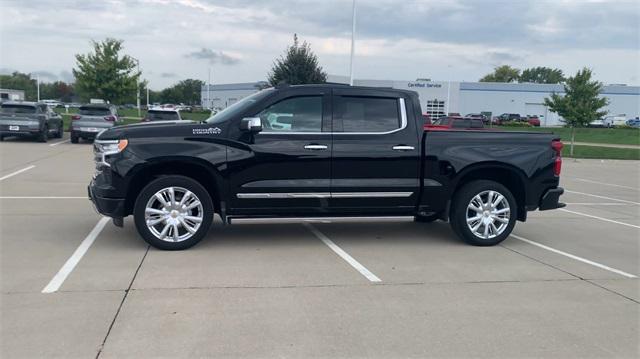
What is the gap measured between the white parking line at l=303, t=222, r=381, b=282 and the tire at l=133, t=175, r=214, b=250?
1.58 metres

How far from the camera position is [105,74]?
31562 millimetres

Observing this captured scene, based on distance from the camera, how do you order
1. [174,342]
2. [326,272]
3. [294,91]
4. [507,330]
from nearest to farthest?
1. [174,342]
2. [507,330]
3. [326,272]
4. [294,91]

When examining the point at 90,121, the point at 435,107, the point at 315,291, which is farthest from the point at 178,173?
the point at 435,107

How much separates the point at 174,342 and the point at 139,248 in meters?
2.85

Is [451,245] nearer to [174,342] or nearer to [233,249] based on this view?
[233,249]

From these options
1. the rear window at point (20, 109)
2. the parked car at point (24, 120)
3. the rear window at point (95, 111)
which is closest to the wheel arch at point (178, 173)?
the parked car at point (24, 120)

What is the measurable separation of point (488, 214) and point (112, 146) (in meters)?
4.68

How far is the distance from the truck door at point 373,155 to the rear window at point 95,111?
62.1ft

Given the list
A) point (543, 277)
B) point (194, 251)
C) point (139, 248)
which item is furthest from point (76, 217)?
point (543, 277)

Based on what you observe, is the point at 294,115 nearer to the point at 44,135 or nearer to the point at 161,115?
the point at 161,115

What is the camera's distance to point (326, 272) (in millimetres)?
5832

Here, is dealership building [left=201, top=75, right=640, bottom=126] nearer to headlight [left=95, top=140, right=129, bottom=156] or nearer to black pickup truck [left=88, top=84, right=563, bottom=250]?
black pickup truck [left=88, top=84, right=563, bottom=250]

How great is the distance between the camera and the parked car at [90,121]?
2281 centimetres

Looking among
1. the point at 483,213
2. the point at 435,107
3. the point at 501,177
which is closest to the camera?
the point at 483,213
